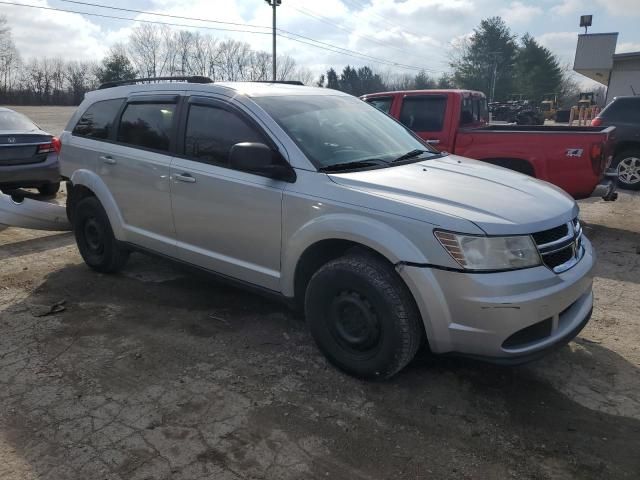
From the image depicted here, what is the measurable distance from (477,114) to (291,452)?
6949 millimetres

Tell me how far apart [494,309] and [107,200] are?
12.0 feet

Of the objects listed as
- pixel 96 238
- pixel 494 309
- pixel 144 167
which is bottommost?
pixel 96 238

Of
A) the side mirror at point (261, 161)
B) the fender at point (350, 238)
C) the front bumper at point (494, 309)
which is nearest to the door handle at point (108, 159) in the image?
the side mirror at point (261, 161)

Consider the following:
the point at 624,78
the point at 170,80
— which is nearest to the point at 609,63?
the point at 624,78

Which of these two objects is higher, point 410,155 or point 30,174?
point 410,155

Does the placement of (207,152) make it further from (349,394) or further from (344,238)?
(349,394)

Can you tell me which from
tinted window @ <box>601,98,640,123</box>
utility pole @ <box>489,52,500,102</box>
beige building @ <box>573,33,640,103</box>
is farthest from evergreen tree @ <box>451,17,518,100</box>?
tinted window @ <box>601,98,640,123</box>

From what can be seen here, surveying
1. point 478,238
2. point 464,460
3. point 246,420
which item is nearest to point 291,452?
point 246,420

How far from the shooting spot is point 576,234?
3.30m

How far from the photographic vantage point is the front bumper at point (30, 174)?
7895 millimetres

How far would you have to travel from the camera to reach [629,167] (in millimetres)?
9852

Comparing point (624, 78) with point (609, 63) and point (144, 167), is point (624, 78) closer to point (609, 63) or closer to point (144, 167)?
point (609, 63)

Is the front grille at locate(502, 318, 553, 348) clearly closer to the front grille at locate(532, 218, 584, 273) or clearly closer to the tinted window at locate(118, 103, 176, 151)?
the front grille at locate(532, 218, 584, 273)

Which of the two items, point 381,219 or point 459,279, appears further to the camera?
point 381,219
